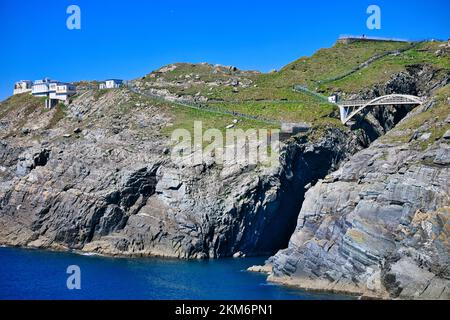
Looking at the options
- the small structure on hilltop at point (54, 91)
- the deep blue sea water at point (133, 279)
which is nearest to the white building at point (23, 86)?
the small structure on hilltop at point (54, 91)

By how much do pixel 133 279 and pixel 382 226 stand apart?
32.0 meters

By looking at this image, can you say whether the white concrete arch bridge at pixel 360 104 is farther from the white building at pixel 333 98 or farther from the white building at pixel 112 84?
the white building at pixel 112 84

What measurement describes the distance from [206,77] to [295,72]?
70.1 feet

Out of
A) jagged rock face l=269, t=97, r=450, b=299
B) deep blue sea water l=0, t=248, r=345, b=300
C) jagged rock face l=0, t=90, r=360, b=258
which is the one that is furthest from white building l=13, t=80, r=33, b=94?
jagged rock face l=269, t=97, r=450, b=299

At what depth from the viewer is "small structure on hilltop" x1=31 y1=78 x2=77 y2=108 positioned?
529 feet

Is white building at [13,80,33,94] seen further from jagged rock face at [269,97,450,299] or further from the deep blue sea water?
jagged rock face at [269,97,450,299]

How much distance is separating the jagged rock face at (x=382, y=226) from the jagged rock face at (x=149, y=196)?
17.6m

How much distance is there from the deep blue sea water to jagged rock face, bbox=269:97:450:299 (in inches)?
189

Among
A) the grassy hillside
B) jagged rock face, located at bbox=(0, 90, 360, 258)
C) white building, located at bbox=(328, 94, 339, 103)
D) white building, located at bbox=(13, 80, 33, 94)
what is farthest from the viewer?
white building, located at bbox=(13, 80, 33, 94)

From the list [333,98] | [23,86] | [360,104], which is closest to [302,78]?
[333,98]

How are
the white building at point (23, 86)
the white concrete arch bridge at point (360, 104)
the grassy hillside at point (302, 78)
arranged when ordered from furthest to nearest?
the white building at point (23, 86)
the grassy hillside at point (302, 78)
the white concrete arch bridge at point (360, 104)

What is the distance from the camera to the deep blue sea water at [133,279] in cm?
8296
